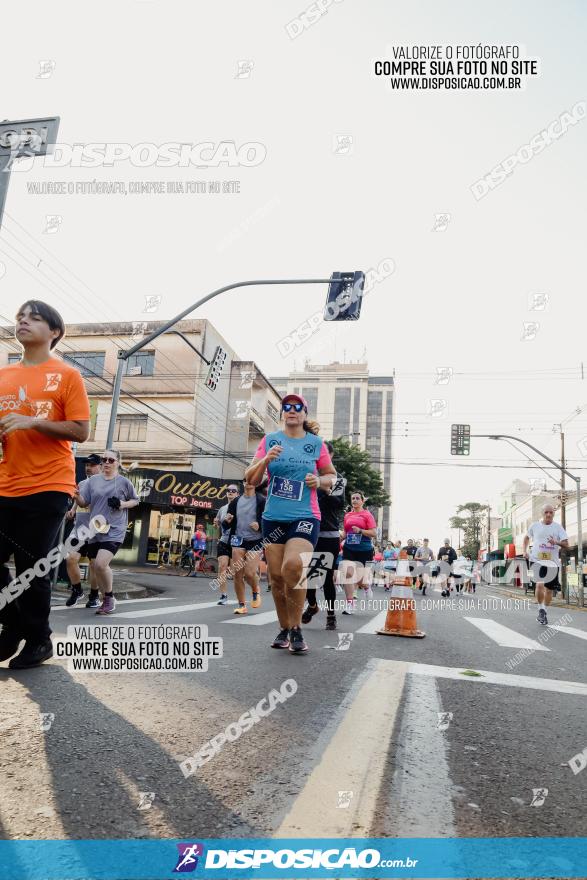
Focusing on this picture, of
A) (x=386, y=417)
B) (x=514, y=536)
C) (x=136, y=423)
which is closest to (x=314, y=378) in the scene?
(x=386, y=417)

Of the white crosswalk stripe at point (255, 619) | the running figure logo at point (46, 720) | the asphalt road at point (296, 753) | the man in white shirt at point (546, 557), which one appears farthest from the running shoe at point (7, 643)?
the man in white shirt at point (546, 557)

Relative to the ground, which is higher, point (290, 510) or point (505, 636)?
point (290, 510)

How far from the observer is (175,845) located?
154 centimetres

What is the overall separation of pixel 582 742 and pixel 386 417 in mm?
140418

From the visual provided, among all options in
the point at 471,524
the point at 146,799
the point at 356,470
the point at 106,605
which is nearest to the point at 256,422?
the point at 356,470

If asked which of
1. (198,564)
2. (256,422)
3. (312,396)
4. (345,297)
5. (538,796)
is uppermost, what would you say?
(312,396)

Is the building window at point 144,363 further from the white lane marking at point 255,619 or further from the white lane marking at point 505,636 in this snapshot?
the white lane marking at point 505,636

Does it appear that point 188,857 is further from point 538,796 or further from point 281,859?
point 538,796

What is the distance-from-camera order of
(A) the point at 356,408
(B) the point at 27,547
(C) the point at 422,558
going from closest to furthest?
1. (B) the point at 27,547
2. (C) the point at 422,558
3. (A) the point at 356,408

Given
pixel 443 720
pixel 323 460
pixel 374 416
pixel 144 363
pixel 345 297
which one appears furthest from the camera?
pixel 374 416

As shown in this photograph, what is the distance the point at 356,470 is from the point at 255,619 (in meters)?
32.7

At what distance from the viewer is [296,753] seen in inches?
90.6

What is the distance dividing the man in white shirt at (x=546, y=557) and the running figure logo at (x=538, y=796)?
849cm

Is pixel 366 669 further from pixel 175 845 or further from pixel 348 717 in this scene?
pixel 175 845
